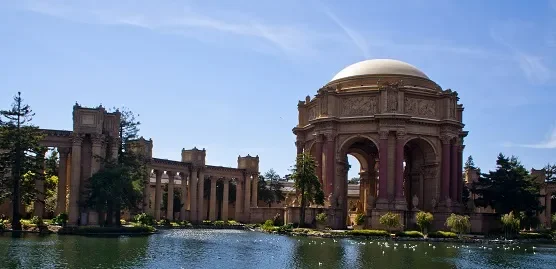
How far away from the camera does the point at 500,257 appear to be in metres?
39.0

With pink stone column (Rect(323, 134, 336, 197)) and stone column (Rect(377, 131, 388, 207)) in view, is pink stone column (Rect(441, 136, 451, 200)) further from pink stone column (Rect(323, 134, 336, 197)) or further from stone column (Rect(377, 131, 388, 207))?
pink stone column (Rect(323, 134, 336, 197))

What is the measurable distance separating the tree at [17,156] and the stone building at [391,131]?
30517mm

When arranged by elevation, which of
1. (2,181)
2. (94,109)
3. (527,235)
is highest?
(94,109)

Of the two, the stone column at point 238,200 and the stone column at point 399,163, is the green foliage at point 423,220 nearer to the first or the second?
the stone column at point 399,163

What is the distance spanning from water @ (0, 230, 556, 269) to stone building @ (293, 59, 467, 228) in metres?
24.3

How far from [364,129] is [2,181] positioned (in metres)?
38.0

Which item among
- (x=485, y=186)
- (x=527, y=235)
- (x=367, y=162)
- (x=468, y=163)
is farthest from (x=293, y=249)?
(x=468, y=163)

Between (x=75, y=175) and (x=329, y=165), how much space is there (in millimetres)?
28661

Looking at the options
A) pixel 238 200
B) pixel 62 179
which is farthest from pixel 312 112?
pixel 62 179

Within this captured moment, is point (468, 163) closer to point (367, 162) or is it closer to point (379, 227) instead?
point (367, 162)

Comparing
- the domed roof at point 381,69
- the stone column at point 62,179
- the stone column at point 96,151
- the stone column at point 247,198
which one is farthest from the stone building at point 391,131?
the stone column at point 62,179

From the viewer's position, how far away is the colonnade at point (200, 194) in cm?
8525

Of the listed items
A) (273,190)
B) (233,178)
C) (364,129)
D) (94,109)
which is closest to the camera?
(94,109)

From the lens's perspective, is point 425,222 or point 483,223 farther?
point 483,223
